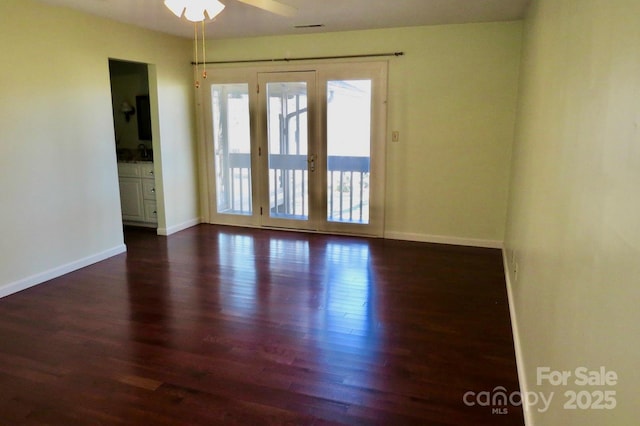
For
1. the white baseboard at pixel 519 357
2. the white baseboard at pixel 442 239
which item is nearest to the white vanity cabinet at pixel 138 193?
the white baseboard at pixel 442 239

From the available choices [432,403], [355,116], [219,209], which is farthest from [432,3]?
[219,209]

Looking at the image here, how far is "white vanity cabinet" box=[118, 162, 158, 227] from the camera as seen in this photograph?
18.7 ft

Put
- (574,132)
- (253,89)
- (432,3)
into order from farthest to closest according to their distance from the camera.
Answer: (253,89) < (432,3) < (574,132)

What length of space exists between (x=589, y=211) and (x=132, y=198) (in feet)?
18.6

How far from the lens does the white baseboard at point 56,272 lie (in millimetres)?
3746

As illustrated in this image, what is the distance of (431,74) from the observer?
4.92m

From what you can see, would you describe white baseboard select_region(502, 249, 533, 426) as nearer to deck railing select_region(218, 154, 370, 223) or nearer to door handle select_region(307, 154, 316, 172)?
deck railing select_region(218, 154, 370, 223)

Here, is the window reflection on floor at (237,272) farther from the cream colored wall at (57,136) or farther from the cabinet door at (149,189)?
the cream colored wall at (57,136)

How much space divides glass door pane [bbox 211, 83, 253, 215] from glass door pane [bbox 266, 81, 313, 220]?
0.35m

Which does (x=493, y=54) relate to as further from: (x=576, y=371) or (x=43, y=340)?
(x=43, y=340)

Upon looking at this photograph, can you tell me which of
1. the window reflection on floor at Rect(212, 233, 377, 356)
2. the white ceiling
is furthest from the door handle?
the white ceiling

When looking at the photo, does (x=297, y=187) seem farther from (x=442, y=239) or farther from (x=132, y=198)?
(x=132, y=198)

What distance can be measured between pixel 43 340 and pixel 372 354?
216 cm

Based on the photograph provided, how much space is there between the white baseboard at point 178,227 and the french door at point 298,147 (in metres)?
0.19
